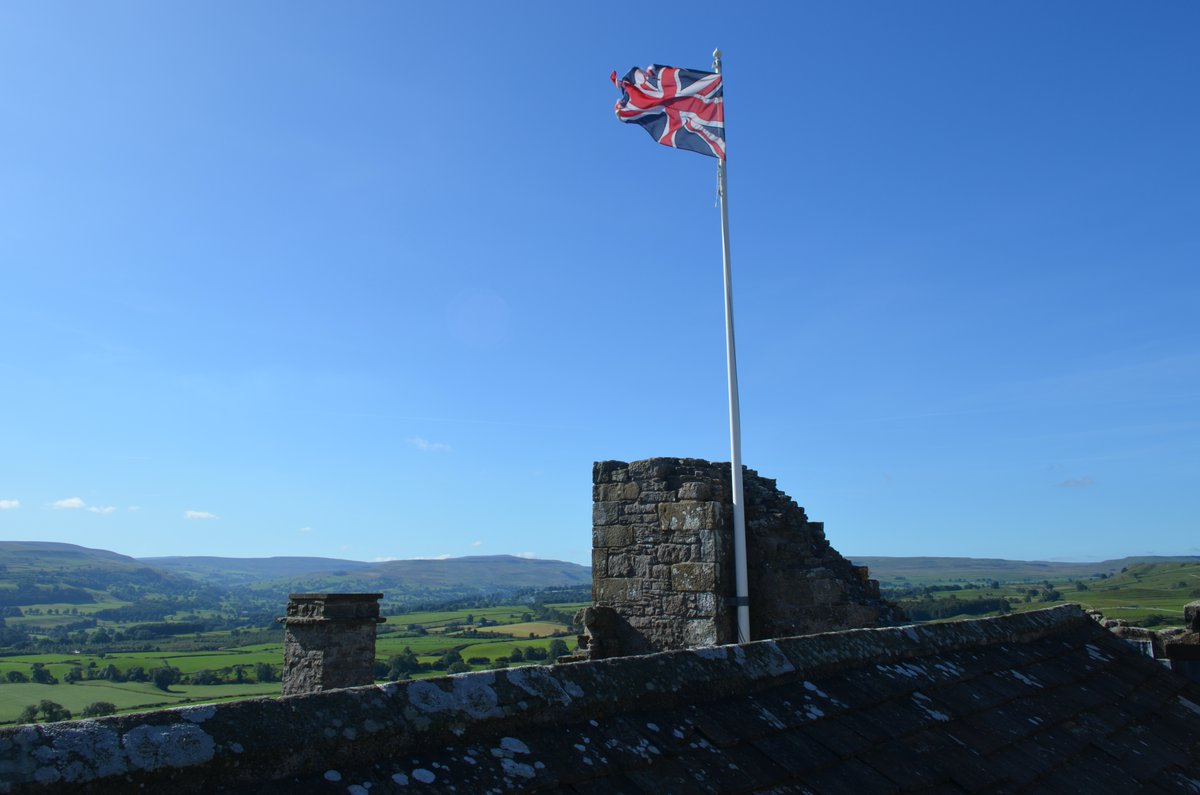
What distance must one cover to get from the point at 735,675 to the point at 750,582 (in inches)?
315

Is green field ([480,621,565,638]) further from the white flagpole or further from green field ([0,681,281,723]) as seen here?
the white flagpole

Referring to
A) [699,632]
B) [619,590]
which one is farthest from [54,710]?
[699,632]

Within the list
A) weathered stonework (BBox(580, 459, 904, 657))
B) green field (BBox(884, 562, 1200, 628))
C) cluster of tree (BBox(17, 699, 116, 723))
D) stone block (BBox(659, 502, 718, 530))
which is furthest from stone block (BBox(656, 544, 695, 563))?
green field (BBox(884, 562, 1200, 628))

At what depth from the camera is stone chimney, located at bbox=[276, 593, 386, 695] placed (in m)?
11.0

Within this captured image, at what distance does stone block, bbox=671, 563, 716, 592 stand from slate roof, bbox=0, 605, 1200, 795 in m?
5.57

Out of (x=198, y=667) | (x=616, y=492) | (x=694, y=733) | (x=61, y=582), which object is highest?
(x=616, y=492)

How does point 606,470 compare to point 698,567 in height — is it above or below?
above

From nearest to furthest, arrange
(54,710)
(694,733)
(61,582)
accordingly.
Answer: (694,733)
(54,710)
(61,582)

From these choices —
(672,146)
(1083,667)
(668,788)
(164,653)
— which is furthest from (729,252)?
(164,653)

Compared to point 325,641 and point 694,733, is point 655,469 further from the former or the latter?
point 694,733

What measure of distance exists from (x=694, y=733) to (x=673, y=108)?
35.7 feet

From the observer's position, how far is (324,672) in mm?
10914

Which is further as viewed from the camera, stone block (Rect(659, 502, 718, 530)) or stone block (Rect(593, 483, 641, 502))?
stone block (Rect(593, 483, 641, 502))

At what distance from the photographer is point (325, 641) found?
11039mm
